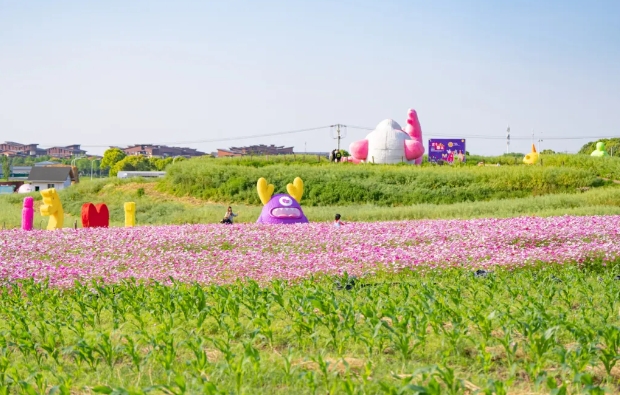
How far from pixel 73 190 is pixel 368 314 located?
3223 cm

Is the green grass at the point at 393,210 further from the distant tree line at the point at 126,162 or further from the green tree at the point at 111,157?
the green tree at the point at 111,157

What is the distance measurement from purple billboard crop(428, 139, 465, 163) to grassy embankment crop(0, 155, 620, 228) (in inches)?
299

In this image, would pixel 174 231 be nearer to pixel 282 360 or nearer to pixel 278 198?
pixel 278 198

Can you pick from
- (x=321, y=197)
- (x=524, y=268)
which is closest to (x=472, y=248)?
(x=524, y=268)

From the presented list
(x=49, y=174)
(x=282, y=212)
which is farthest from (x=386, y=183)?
(x=49, y=174)

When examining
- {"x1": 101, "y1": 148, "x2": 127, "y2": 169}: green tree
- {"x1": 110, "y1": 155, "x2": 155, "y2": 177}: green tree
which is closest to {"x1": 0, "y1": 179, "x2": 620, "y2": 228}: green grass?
{"x1": 110, "y1": 155, "x2": 155, "y2": 177}: green tree

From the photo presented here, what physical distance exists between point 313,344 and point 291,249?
7.19m

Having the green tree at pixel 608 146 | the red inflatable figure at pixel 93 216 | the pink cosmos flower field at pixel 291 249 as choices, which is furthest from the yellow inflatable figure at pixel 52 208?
the green tree at pixel 608 146

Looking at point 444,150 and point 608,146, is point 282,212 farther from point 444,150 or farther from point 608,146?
point 608,146

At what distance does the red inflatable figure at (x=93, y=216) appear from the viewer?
64.8 ft

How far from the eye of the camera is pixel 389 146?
131 feet

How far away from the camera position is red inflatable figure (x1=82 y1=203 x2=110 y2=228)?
19.8 m

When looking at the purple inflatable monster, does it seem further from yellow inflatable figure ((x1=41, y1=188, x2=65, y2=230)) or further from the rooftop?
the rooftop

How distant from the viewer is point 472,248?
46.0 ft
